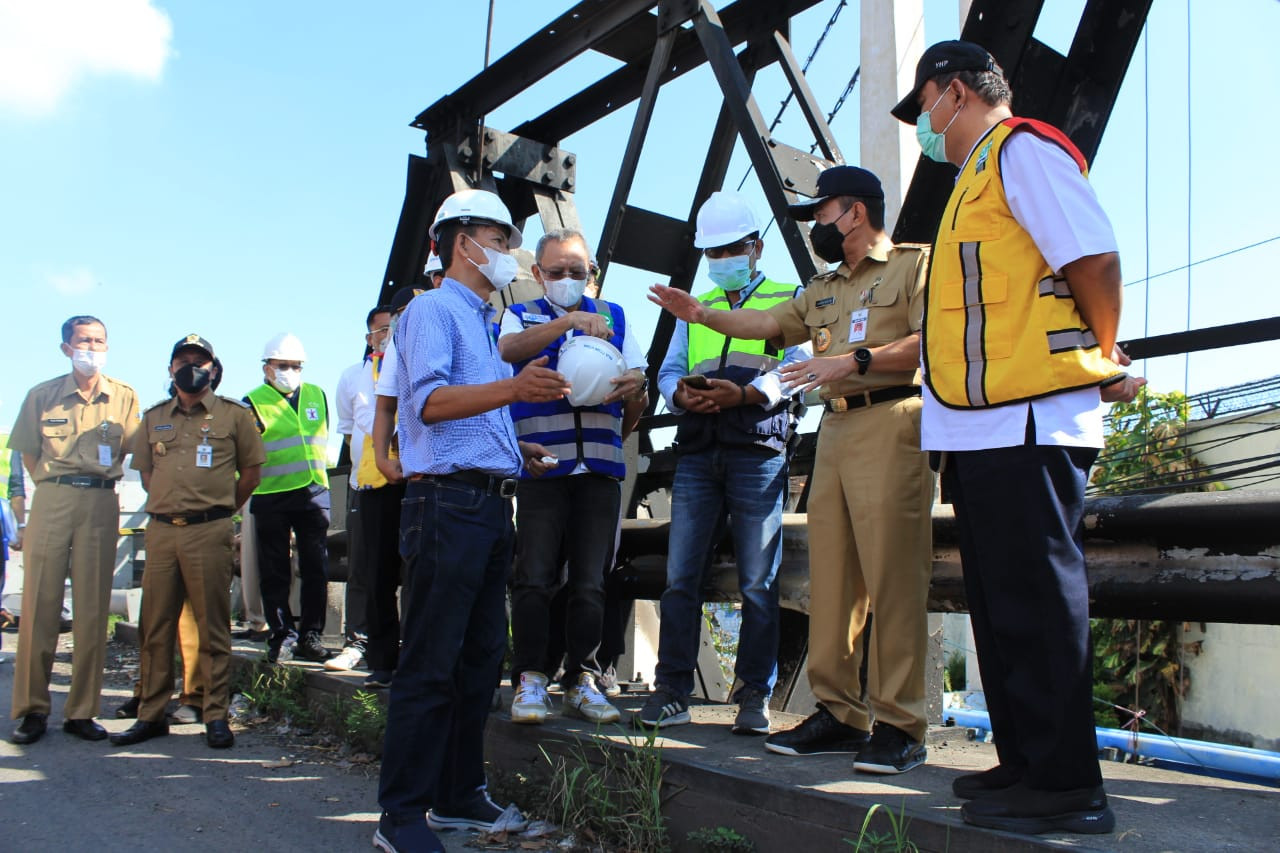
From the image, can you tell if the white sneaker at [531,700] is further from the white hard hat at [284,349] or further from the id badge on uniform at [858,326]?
the white hard hat at [284,349]

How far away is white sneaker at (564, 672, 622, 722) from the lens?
12.4ft

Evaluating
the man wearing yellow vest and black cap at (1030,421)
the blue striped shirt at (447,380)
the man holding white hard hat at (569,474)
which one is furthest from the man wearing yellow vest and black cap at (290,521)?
the man wearing yellow vest and black cap at (1030,421)

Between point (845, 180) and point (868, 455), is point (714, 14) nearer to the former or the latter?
point (845, 180)

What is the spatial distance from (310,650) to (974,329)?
15.1ft

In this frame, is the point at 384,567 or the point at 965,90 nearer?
the point at 965,90

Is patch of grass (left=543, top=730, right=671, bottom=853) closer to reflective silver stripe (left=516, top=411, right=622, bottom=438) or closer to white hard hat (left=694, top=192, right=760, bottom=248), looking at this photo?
reflective silver stripe (left=516, top=411, right=622, bottom=438)

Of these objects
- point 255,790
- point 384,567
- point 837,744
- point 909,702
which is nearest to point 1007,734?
point 909,702

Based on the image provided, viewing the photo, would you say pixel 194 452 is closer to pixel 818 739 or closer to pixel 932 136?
pixel 818 739

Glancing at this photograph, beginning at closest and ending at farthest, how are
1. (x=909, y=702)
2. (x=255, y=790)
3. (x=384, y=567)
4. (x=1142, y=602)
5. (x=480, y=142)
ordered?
(x=1142, y=602) → (x=909, y=702) → (x=255, y=790) → (x=384, y=567) → (x=480, y=142)

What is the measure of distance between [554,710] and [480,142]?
150 inches

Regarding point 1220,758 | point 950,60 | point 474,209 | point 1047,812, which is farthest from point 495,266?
point 1220,758

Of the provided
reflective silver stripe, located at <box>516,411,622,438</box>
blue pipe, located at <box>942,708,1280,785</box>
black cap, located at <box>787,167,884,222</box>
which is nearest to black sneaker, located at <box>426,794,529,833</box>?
reflective silver stripe, located at <box>516,411,622,438</box>

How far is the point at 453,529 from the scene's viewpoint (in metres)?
3.15

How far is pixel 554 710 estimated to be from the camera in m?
4.08
